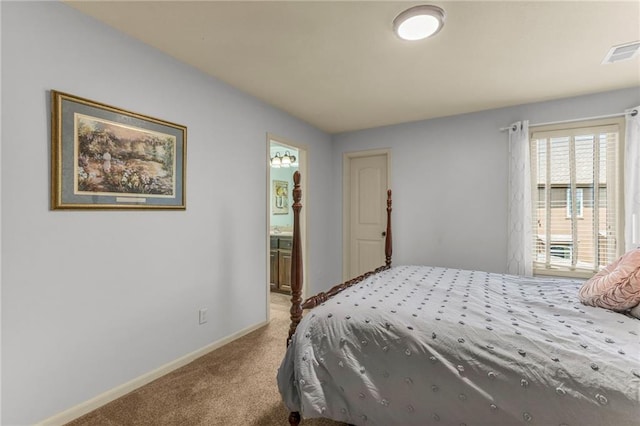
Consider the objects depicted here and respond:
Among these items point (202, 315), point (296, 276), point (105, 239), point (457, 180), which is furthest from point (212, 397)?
point (457, 180)

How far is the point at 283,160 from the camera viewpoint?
4879 millimetres

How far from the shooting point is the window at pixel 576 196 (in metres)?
2.87

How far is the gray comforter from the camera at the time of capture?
1.14 meters

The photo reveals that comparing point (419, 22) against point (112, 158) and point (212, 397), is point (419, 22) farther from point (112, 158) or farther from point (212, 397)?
point (212, 397)

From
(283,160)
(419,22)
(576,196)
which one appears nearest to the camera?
(419,22)

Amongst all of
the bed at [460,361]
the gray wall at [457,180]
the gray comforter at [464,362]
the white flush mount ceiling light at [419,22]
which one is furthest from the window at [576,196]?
the white flush mount ceiling light at [419,22]

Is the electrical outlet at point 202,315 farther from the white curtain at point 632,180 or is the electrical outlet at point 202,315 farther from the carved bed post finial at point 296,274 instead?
the white curtain at point 632,180

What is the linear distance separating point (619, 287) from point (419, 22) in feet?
6.05

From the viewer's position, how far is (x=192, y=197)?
96.7 inches

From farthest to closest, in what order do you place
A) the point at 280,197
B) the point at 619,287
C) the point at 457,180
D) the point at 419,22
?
the point at 280,197, the point at 457,180, the point at 419,22, the point at 619,287

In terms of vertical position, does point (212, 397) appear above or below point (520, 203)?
below

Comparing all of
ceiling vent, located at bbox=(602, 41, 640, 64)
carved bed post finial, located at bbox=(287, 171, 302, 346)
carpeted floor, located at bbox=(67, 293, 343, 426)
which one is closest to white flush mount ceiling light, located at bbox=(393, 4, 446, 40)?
carved bed post finial, located at bbox=(287, 171, 302, 346)

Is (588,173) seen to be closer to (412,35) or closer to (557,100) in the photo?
(557,100)

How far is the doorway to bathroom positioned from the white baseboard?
979 millimetres
